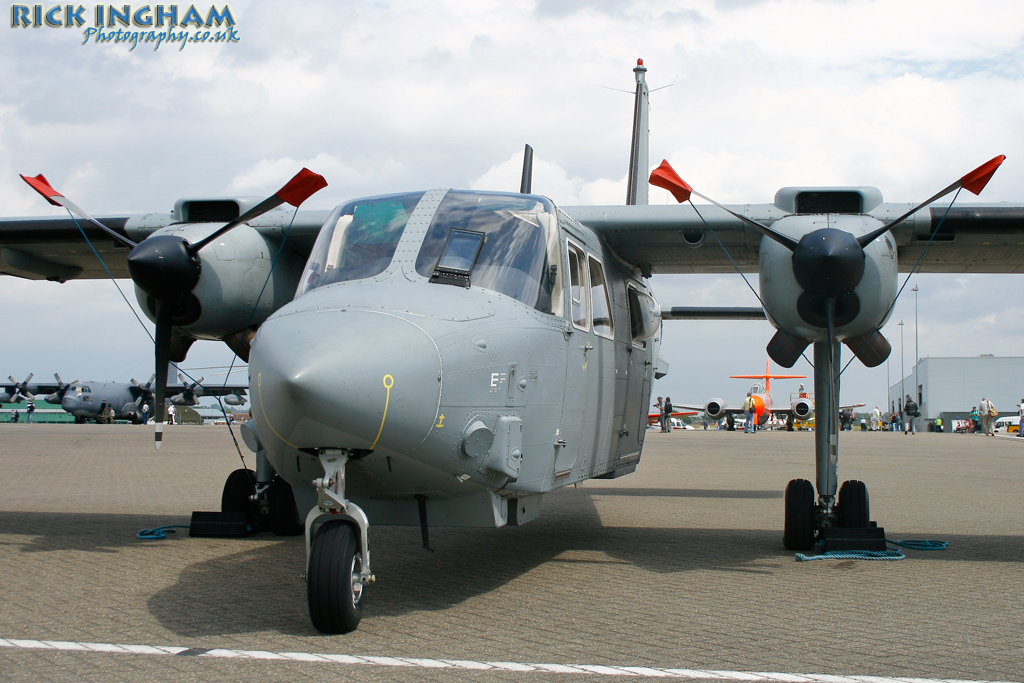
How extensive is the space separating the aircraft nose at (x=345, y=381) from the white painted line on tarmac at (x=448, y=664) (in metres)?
1.10

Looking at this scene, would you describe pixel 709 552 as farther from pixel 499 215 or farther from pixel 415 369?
pixel 415 369

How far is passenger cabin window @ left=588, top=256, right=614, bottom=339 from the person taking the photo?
754 centimetres

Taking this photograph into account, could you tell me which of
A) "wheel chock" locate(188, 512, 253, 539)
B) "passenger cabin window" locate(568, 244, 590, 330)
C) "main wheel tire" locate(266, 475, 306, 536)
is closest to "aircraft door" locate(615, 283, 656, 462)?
"passenger cabin window" locate(568, 244, 590, 330)

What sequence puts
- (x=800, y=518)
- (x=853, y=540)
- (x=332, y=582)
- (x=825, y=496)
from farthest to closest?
(x=825, y=496), (x=800, y=518), (x=853, y=540), (x=332, y=582)

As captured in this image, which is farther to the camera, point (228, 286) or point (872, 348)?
point (872, 348)

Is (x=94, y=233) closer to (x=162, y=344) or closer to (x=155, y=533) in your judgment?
(x=162, y=344)

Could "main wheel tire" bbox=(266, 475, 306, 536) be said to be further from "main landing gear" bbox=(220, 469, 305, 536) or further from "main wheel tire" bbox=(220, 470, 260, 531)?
"main wheel tire" bbox=(220, 470, 260, 531)

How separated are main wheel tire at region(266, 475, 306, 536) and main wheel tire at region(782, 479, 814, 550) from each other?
5024 millimetres

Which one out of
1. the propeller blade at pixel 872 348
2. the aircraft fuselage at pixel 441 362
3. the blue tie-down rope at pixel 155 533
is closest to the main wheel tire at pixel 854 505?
the propeller blade at pixel 872 348

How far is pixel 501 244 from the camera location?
20.1 feet

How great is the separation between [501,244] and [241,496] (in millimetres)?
4974

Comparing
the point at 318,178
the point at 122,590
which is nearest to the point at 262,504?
the point at 122,590

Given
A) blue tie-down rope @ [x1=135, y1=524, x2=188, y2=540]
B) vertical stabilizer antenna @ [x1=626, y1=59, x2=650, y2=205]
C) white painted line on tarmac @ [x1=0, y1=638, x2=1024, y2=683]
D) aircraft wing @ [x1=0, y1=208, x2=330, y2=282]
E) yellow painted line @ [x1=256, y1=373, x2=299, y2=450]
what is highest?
vertical stabilizer antenna @ [x1=626, y1=59, x2=650, y2=205]

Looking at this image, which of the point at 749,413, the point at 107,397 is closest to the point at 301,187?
the point at 749,413
